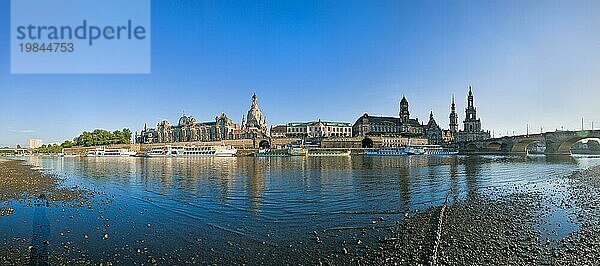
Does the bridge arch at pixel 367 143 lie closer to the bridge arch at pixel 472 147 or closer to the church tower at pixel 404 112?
the church tower at pixel 404 112

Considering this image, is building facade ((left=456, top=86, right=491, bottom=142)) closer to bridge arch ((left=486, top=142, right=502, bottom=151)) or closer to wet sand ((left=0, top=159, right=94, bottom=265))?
bridge arch ((left=486, top=142, right=502, bottom=151))

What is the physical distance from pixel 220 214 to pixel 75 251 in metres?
6.80

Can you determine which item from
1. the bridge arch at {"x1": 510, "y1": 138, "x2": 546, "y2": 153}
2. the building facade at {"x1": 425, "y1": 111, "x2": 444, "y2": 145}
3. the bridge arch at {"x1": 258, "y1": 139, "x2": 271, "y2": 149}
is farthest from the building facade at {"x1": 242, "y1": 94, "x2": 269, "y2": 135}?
the bridge arch at {"x1": 510, "y1": 138, "x2": 546, "y2": 153}

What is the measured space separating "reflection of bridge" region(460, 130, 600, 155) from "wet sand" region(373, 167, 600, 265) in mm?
88485

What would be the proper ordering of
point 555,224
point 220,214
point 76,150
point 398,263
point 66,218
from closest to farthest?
point 398,263 → point 555,224 → point 66,218 → point 220,214 → point 76,150

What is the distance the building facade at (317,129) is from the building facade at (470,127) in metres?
57.9

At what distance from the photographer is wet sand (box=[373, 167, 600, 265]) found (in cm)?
1028

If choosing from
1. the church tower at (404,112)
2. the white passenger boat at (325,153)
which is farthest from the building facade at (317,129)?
the white passenger boat at (325,153)

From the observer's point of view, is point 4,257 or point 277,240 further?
point 277,240

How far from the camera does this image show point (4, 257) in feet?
35.0

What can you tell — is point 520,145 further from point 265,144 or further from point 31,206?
point 31,206

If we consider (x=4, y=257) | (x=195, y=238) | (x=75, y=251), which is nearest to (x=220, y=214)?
(x=195, y=238)

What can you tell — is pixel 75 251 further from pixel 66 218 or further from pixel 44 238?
pixel 66 218

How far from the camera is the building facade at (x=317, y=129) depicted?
158750 millimetres
